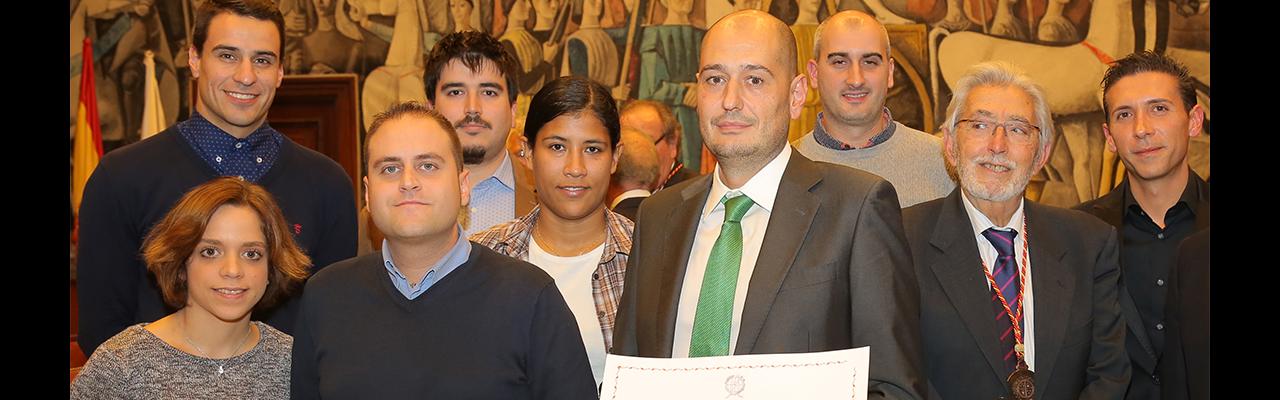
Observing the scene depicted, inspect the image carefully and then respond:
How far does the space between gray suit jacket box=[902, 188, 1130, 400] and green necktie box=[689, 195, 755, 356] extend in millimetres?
864

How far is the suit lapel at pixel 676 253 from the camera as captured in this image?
9.41 ft

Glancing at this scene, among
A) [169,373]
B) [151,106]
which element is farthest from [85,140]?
[169,373]

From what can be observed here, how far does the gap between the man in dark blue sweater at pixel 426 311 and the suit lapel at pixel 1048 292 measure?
4.29ft

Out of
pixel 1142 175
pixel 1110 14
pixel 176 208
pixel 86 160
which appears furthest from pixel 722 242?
pixel 86 160

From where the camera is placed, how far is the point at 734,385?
255cm

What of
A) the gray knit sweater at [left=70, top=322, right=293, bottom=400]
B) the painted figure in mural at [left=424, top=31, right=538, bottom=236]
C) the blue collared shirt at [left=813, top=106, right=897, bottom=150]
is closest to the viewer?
the gray knit sweater at [left=70, top=322, right=293, bottom=400]

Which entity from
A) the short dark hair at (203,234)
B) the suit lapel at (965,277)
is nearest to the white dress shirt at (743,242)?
the suit lapel at (965,277)

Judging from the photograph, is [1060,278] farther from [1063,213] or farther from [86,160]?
[86,160]

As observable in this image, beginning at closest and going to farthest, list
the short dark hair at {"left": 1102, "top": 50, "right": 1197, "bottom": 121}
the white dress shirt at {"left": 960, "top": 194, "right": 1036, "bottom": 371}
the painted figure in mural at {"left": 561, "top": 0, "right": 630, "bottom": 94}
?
the white dress shirt at {"left": 960, "top": 194, "right": 1036, "bottom": 371}, the short dark hair at {"left": 1102, "top": 50, "right": 1197, "bottom": 121}, the painted figure in mural at {"left": 561, "top": 0, "right": 630, "bottom": 94}

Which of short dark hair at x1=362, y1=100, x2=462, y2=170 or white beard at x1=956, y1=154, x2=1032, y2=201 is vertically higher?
short dark hair at x1=362, y1=100, x2=462, y2=170

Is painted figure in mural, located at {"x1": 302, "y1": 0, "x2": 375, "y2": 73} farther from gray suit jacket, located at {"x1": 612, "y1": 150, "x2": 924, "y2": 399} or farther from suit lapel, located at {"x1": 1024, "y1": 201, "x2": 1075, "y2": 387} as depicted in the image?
gray suit jacket, located at {"x1": 612, "y1": 150, "x2": 924, "y2": 399}

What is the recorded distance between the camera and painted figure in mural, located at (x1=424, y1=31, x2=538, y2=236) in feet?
14.3

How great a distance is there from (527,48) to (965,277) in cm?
748

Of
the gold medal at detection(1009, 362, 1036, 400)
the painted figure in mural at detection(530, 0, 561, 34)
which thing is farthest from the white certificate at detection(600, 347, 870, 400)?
the painted figure in mural at detection(530, 0, 561, 34)
